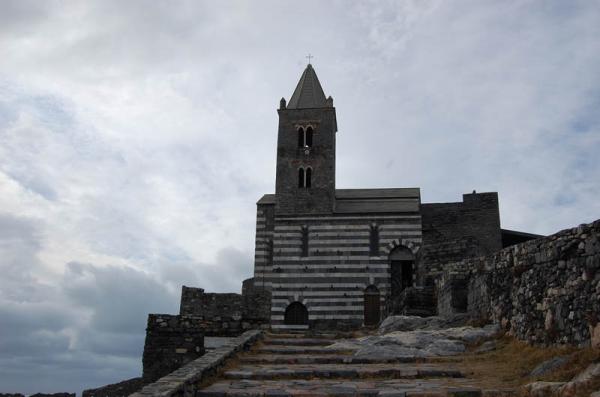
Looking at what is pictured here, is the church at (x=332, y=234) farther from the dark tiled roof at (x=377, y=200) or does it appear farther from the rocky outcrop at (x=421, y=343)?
the rocky outcrop at (x=421, y=343)

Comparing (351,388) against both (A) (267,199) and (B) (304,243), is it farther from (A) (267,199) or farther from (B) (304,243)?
(A) (267,199)

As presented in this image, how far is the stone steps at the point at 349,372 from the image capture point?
10281mm

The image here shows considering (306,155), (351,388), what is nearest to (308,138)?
(306,155)

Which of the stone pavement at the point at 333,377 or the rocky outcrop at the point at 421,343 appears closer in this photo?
the stone pavement at the point at 333,377

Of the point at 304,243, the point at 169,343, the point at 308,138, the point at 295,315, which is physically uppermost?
the point at 308,138

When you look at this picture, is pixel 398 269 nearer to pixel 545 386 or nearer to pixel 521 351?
pixel 521 351

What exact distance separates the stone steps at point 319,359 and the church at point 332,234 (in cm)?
1875

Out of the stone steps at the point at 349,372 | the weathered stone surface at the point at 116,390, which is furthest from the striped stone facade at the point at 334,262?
the stone steps at the point at 349,372

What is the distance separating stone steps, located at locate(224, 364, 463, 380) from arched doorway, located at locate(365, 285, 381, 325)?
70.9ft

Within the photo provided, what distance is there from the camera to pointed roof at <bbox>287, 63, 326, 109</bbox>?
3812cm

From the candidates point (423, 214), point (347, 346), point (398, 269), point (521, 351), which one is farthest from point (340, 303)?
point (521, 351)

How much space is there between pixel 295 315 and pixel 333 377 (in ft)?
74.9

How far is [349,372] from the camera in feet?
35.0

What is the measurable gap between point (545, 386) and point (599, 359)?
0.82m
